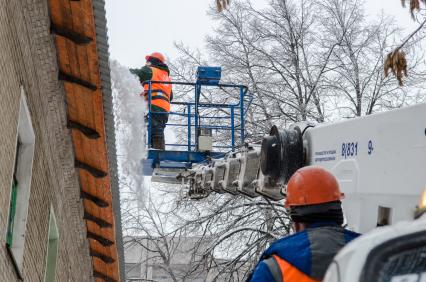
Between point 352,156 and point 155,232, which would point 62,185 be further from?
point 155,232

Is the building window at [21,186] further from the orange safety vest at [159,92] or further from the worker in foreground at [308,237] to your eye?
the orange safety vest at [159,92]

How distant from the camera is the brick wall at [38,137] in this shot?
4555 mm

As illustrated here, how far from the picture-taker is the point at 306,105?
19094 mm

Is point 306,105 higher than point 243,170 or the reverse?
higher

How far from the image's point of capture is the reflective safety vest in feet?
9.07

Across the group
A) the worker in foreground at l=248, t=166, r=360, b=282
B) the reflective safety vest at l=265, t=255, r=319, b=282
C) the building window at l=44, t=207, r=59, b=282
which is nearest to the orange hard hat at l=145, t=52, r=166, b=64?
the building window at l=44, t=207, r=59, b=282

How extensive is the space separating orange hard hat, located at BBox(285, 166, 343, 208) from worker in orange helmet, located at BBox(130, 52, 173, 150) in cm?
838

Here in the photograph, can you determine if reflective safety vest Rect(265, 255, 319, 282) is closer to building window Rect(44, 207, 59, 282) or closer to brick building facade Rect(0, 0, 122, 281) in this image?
brick building facade Rect(0, 0, 122, 281)

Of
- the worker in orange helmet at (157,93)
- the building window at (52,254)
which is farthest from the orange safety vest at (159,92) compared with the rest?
the building window at (52,254)

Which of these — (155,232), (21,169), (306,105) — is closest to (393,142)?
(21,169)

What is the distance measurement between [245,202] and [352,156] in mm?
12474

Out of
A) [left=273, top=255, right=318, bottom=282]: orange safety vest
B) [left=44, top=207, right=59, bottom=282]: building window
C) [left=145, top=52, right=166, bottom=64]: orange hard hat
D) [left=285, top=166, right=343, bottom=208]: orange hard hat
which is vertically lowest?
[left=44, top=207, right=59, bottom=282]: building window

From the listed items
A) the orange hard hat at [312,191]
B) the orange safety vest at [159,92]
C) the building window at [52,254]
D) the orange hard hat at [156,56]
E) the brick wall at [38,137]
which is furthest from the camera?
the orange hard hat at [156,56]

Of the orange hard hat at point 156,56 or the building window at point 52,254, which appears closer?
the building window at point 52,254
